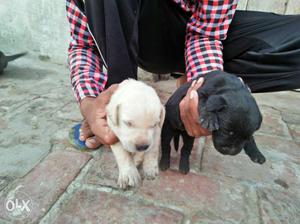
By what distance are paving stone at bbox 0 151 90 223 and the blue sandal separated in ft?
0.17

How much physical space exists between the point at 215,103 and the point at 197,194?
49 centimetres

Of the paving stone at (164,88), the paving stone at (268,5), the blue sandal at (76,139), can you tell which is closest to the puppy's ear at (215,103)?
the blue sandal at (76,139)

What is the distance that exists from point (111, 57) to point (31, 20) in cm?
249

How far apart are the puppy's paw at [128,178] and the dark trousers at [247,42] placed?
0.42 metres

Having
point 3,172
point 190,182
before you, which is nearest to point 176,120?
point 190,182

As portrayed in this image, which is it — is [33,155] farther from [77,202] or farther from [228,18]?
[228,18]

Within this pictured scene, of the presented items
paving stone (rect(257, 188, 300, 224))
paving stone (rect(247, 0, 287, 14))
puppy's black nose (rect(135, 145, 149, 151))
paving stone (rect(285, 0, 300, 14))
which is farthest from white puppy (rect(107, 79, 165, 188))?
paving stone (rect(285, 0, 300, 14))

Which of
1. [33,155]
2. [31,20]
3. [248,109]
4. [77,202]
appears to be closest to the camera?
[248,109]

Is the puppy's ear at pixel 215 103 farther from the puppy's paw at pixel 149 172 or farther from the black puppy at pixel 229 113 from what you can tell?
the puppy's paw at pixel 149 172

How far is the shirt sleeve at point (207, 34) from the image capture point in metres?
1.49

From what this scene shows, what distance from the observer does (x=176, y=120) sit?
1.26 meters

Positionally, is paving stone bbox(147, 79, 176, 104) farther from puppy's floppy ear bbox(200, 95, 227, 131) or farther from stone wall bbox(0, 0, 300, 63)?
puppy's floppy ear bbox(200, 95, 227, 131)

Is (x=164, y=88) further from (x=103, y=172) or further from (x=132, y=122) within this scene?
(x=132, y=122)

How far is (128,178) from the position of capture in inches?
51.8
